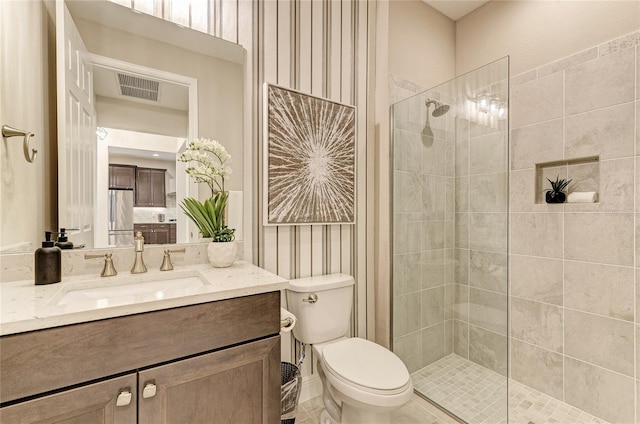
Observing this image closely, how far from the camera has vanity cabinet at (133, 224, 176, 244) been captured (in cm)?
133

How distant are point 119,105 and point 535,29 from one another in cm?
257

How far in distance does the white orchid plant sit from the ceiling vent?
0.26 meters

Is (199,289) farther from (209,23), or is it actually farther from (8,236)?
(209,23)

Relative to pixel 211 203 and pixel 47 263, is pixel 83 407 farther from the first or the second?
pixel 211 203

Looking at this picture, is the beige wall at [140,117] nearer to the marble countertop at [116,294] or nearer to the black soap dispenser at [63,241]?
the black soap dispenser at [63,241]

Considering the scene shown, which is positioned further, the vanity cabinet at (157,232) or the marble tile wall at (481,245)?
the marble tile wall at (481,245)

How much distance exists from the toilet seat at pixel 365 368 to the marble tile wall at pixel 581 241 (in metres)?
1.16

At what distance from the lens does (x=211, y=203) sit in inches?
55.3

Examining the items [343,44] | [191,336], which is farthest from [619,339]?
[343,44]

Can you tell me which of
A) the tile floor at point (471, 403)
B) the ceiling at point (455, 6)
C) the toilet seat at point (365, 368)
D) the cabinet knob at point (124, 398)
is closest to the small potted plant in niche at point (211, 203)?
the cabinet knob at point (124, 398)

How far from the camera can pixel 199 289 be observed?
99 centimetres

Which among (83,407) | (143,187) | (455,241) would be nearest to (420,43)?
(455,241)

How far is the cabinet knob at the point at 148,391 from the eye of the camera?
2.79 ft

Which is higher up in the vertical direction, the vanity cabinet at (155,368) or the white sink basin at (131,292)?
the white sink basin at (131,292)
